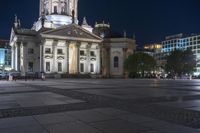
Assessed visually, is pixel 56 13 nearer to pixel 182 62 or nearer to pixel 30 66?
pixel 30 66

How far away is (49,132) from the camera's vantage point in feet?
23.6

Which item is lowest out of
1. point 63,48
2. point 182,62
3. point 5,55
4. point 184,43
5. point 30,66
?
point 30,66

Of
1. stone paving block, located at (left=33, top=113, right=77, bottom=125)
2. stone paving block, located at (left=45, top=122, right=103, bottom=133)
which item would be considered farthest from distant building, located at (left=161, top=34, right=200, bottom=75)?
stone paving block, located at (left=45, top=122, right=103, bottom=133)

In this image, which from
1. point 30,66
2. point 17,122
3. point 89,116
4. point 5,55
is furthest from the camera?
point 5,55

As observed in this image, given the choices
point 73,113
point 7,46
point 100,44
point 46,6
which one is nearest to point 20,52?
point 46,6

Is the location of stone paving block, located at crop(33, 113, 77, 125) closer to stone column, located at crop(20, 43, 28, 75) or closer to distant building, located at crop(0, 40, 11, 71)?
stone column, located at crop(20, 43, 28, 75)

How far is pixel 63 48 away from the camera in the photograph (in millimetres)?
98000

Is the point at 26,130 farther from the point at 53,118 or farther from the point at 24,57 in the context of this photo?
the point at 24,57

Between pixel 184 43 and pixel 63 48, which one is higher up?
pixel 184 43

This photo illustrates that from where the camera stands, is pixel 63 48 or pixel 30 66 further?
pixel 63 48

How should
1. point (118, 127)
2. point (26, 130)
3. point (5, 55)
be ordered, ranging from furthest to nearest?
1. point (5, 55)
2. point (118, 127)
3. point (26, 130)

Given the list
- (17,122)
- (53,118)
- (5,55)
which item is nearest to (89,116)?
(53,118)

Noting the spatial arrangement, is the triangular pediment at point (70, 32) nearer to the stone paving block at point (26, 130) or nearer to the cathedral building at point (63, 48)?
the cathedral building at point (63, 48)

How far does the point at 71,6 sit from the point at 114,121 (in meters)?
105
